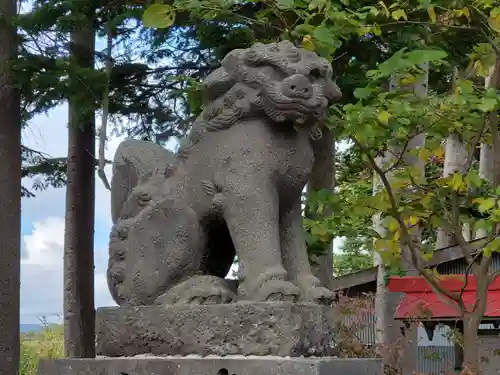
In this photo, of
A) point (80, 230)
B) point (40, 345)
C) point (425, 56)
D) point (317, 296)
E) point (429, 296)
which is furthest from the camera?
point (40, 345)

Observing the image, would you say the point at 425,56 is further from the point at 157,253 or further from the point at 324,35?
the point at 157,253

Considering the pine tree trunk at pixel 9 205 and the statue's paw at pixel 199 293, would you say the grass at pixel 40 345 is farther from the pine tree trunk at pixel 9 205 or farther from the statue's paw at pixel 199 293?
the statue's paw at pixel 199 293

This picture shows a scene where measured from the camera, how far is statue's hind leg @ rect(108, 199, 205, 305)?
11.6ft

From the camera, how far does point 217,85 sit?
3.61 m

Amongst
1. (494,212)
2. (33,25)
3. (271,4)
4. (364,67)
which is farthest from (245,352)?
(33,25)

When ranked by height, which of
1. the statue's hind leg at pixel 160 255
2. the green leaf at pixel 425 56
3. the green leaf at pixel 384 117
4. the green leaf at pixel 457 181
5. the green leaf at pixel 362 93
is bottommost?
the statue's hind leg at pixel 160 255

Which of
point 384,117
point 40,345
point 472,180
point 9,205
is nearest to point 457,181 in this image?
point 472,180

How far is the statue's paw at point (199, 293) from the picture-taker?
11.0 ft

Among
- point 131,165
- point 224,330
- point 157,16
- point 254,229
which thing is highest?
point 157,16

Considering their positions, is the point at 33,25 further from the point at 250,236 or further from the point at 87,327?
the point at 250,236

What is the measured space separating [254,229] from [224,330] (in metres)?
0.44

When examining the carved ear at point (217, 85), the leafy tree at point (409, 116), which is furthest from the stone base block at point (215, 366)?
the leafy tree at point (409, 116)

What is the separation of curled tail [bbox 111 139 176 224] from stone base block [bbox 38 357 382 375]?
727 mm

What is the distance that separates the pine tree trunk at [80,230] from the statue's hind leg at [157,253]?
5515 millimetres
